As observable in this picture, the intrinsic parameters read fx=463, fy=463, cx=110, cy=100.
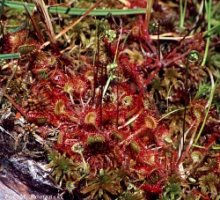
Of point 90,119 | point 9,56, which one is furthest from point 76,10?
point 90,119

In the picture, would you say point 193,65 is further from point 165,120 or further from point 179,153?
point 179,153

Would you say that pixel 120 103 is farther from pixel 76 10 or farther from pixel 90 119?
pixel 76 10

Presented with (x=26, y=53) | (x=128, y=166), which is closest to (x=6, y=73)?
(x=26, y=53)

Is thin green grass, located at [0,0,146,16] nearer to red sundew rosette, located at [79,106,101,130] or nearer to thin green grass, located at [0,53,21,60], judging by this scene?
thin green grass, located at [0,53,21,60]

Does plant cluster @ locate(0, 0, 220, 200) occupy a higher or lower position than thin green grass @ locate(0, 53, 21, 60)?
lower

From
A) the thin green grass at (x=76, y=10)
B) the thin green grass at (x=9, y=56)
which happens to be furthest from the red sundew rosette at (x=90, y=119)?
the thin green grass at (x=76, y=10)

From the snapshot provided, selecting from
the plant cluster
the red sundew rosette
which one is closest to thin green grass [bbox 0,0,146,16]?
the plant cluster

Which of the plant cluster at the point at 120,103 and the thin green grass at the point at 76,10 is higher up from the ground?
the thin green grass at the point at 76,10

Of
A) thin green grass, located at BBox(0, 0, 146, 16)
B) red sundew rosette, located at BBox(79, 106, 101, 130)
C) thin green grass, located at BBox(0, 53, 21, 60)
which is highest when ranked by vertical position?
thin green grass, located at BBox(0, 0, 146, 16)

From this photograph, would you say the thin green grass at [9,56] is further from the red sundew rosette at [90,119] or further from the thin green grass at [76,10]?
the red sundew rosette at [90,119]

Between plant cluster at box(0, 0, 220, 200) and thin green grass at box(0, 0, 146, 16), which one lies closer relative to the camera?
plant cluster at box(0, 0, 220, 200)

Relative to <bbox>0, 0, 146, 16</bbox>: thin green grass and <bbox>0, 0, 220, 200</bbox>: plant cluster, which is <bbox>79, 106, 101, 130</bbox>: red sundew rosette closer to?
<bbox>0, 0, 220, 200</bbox>: plant cluster

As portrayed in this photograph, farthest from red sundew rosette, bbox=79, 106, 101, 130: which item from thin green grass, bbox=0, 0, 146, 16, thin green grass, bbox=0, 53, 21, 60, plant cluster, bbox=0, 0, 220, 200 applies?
thin green grass, bbox=0, 0, 146, 16
